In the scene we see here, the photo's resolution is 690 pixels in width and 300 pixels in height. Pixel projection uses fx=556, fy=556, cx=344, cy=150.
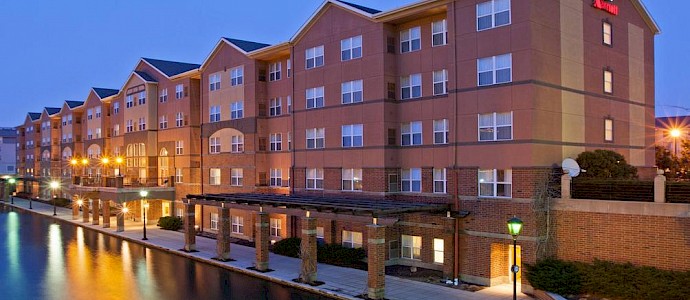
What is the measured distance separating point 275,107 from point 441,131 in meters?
Result: 15.7

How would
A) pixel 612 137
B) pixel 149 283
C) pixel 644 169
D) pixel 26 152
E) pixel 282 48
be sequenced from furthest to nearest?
pixel 26 152 → pixel 282 48 → pixel 644 169 → pixel 612 137 → pixel 149 283

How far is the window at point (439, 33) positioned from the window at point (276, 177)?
1603cm

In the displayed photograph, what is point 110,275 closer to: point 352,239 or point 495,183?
point 352,239

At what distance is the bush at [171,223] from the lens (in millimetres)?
47375

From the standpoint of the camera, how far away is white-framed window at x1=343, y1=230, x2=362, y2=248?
3216 cm

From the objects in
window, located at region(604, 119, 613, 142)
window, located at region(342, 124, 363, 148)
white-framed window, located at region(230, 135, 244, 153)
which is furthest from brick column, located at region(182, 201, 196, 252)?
window, located at region(604, 119, 613, 142)

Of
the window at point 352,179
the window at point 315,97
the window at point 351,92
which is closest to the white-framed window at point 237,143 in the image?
the window at point 315,97

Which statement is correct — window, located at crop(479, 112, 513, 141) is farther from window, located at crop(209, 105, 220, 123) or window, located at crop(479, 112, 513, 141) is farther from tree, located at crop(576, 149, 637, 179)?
window, located at crop(209, 105, 220, 123)

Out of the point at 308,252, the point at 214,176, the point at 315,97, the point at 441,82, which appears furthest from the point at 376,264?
the point at 214,176

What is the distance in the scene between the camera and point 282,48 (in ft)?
124

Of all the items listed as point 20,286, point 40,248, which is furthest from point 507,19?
A: point 40,248

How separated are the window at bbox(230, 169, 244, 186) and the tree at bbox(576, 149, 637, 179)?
24.8 m

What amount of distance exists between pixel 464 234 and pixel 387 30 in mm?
11778

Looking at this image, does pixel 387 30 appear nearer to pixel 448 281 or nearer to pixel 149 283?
pixel 448 281
